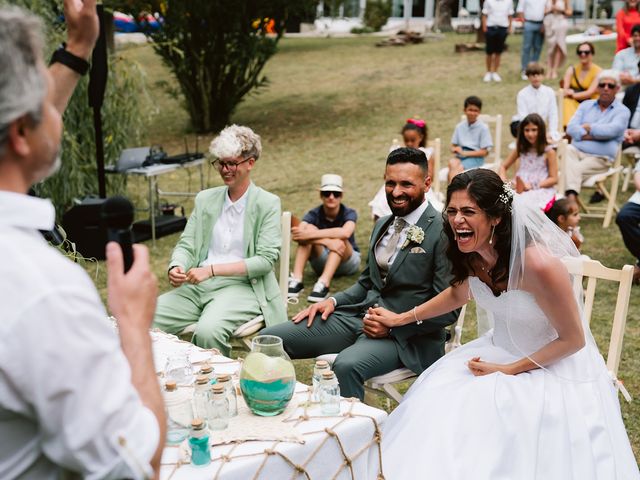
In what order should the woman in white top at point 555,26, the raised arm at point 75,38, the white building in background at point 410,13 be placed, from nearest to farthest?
the raised arm at point 75,38 < the woman in white top at point 555,26 < the white building in background at point 410,13

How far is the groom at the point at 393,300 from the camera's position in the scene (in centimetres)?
378

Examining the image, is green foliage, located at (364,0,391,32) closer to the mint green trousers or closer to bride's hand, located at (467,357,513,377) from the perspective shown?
the mint green trousers

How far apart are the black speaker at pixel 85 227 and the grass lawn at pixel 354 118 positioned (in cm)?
41

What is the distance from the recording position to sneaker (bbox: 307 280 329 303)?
253 inches

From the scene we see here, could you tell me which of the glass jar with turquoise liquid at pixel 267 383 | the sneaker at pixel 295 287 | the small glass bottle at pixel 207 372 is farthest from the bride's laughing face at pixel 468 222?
the sneaker at pixel 295 287

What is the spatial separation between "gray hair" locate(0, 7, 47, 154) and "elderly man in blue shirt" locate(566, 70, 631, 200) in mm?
7477

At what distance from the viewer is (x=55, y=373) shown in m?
1.15

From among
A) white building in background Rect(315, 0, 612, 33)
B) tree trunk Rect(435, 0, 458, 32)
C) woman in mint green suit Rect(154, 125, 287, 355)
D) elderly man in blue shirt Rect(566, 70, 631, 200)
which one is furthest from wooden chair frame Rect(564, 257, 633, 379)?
white building in background Rect(315, 0, 612, 33)

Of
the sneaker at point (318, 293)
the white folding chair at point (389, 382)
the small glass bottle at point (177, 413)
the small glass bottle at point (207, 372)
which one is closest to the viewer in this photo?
the small glass bottle at point (177, 413)

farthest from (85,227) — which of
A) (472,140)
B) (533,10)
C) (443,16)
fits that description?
(443,16)

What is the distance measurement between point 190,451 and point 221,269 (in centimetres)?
224

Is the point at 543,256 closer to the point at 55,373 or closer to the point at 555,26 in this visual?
the point at 55,373

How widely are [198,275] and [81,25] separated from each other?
2.42 m

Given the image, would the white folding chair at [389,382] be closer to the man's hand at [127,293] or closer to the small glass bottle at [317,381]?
the small glass bottle at [317,381]
